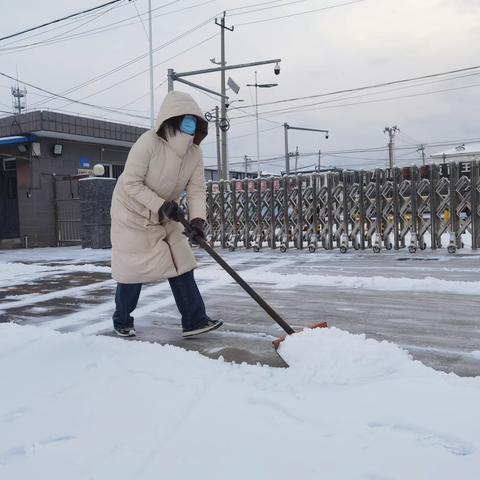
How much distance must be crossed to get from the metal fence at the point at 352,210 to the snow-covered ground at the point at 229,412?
6.11 m

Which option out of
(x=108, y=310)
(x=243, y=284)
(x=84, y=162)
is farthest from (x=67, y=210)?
(x=243, y=284)

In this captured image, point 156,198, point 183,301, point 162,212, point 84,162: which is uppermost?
point 84,162

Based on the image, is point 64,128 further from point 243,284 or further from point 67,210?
point 243,284

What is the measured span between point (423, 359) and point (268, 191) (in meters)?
9.08

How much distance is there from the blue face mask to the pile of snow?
166 centimetres

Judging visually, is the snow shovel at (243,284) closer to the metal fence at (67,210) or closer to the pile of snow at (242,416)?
the pile of snow at (242,416)

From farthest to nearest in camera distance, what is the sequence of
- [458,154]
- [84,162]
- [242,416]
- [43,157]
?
[458,154], [84,162], [43,157], [242,416]

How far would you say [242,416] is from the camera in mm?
2449

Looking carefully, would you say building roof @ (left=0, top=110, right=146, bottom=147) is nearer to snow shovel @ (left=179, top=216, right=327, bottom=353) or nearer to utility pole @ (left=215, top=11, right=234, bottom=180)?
utility pole @ (left=215, top=11, right=234, bottom=180)

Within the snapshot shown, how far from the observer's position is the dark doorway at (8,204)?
Result: 16969mm

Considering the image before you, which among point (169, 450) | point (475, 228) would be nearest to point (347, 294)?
point (169, 450)

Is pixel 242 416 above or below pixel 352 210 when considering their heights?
below

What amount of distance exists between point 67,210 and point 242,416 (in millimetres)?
13928

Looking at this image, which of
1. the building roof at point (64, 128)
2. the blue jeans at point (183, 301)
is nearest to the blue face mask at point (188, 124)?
the blue jeans at point (183, 301)
